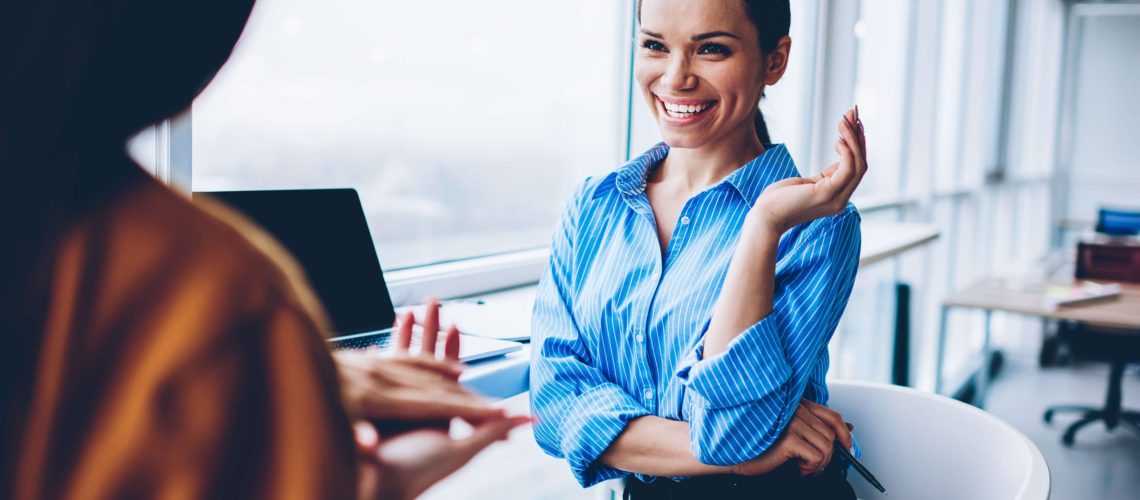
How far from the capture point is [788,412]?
1.13 m

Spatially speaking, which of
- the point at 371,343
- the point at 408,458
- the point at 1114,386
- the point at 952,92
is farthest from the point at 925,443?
the point at 952,92

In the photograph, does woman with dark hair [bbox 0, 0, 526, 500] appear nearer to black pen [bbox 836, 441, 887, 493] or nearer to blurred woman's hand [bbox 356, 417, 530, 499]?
blurred woman's hand [bbox 356, 417, 530, 499]

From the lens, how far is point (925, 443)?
135cm

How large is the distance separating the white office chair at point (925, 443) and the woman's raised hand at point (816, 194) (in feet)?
1.34

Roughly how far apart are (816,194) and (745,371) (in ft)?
0.81

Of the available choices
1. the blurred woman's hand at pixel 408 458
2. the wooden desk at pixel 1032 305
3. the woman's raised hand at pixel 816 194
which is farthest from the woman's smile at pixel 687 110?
the wooden desk at pixel 1032 305

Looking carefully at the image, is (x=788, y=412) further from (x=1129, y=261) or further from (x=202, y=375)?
(x=1129, y=261)

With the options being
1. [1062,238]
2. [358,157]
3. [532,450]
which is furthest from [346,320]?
[1062,238]

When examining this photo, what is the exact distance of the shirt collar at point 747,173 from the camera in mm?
1299

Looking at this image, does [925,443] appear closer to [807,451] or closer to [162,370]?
[807,451]

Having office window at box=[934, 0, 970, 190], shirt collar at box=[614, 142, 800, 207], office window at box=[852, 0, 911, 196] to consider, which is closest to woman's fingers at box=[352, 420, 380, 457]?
shirt collar at box=[614, 142, 800, 207]

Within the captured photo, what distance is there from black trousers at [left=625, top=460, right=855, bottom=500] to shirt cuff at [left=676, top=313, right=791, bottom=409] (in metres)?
0.14

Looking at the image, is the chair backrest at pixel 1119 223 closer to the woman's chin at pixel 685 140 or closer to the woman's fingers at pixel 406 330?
the woman's chin at pixel 685 140

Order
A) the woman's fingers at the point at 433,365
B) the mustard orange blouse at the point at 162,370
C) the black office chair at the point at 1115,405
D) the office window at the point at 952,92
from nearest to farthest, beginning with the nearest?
the mustard orange blouse at the point at 162,370 → the woman's fingers at the point at 433,365 → the black office chair at the point at 1115,405 → the office window at the point at 952,92
